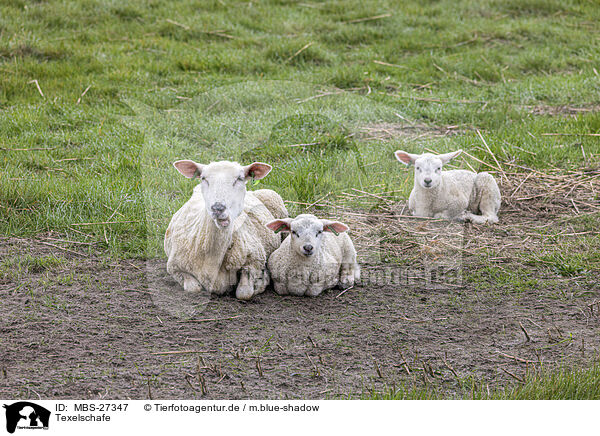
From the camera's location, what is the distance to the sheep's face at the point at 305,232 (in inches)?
202

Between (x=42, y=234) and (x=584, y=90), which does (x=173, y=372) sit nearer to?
(x=42, y=234)

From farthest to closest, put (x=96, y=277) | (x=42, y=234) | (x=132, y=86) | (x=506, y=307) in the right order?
(x=132, y=86) < (x=42, y=234) < (x=96, y=277) < (x=506, y=307)

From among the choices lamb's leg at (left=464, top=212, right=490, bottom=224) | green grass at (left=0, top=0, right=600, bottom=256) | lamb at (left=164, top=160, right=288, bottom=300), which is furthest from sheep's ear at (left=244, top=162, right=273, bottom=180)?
lamb's leg at (left=464, top=212, right=490, bottom=224)

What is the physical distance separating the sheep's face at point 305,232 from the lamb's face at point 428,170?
1.37 meters

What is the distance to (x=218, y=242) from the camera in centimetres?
517

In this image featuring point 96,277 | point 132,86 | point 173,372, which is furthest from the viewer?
point 132,86

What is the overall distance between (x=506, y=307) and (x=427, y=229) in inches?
61.3

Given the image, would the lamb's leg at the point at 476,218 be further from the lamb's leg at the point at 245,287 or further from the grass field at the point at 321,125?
the lamb's leg at the point at 245,287

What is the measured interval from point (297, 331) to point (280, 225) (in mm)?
897

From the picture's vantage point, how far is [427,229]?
6.68 m
